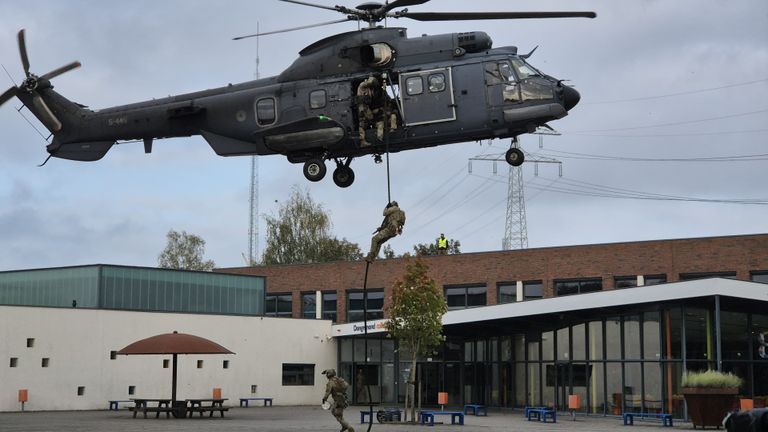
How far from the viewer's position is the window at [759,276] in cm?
4547

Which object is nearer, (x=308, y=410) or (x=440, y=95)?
(x=440, y=95)

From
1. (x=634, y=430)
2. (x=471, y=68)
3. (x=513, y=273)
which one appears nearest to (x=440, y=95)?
(x=471, y=68)

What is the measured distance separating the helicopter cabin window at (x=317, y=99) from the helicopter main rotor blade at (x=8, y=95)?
6958mm

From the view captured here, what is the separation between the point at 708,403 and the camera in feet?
105

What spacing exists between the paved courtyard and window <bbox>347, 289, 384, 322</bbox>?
1527 centimetres

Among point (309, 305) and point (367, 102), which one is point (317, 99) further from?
point (309, 305)

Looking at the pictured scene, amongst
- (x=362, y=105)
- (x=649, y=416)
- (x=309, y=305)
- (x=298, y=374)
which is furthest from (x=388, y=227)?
(x=309, y=305)

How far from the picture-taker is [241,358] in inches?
1865

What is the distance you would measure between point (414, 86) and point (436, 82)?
484 mm

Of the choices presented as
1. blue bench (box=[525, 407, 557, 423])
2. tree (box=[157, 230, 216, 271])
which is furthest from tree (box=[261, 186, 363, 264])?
blue bench (box=[525, 407, 557, 423])

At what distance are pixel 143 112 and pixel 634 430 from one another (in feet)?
57.2

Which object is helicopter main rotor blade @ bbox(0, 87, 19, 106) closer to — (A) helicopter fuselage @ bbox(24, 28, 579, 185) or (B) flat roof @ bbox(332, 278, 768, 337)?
(A) helicopter fuselage @ bbox(24, 28, 579, 185)

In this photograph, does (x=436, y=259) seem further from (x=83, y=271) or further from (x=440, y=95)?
(x=440, y=95)

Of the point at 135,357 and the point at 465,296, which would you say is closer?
the point at 135,357
